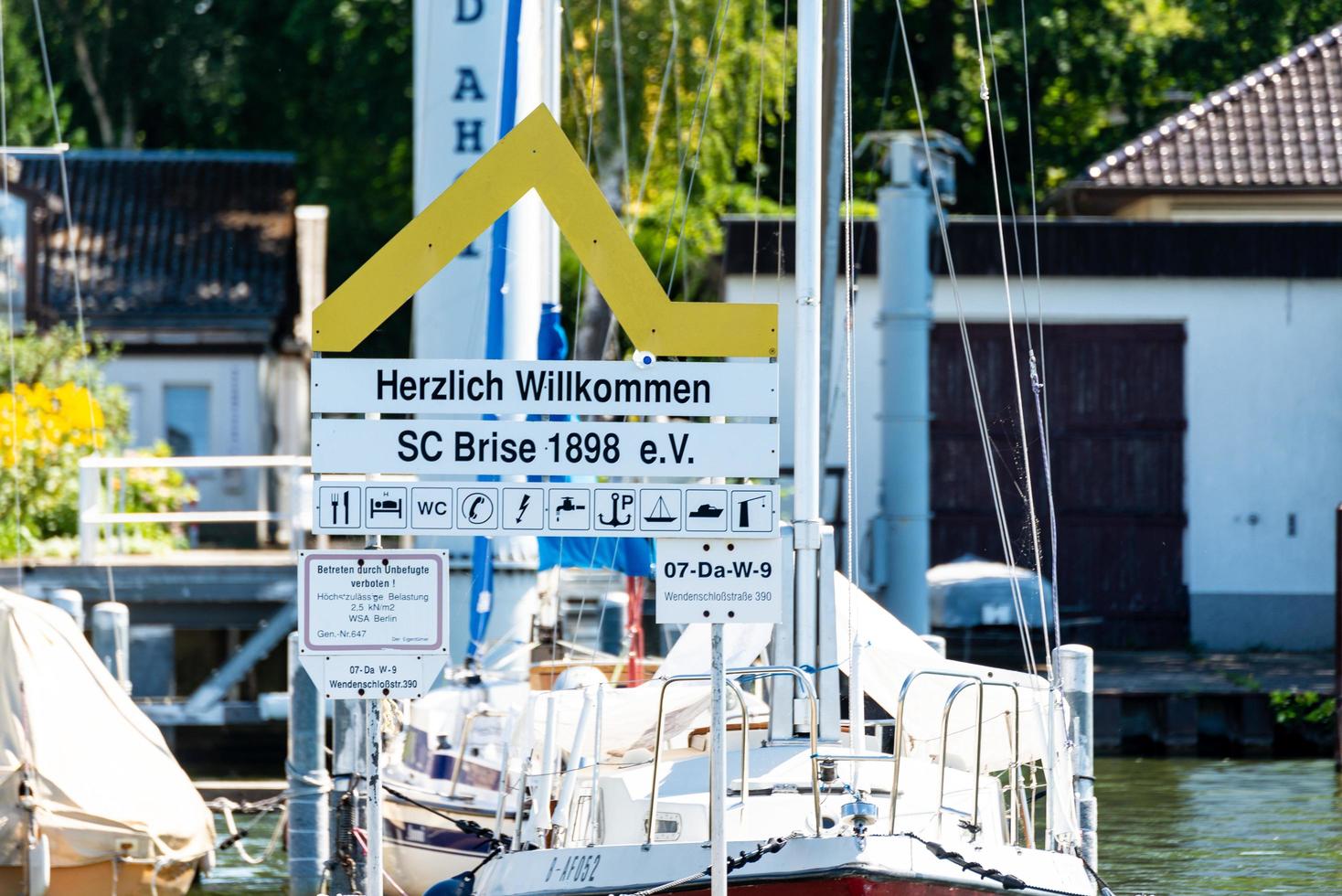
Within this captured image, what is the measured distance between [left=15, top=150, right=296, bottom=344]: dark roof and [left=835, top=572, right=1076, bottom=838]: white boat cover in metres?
21.5

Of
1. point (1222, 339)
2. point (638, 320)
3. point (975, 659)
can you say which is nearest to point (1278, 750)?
point (975, 659)

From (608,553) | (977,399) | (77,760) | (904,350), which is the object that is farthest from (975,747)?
(904,350)

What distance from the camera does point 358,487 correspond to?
23.8ft

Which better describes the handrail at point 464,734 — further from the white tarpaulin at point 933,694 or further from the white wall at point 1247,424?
the white wall at point 1247,424

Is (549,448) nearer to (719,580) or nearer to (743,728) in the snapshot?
(719,580)

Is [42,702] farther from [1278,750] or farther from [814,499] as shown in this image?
[1278,750]

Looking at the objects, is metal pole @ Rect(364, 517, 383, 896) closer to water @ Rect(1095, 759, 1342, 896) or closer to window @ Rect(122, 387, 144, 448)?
water @ Rect(1095, 759, 1342, 896)

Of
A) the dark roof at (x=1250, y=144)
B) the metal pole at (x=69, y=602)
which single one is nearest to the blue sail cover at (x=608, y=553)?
the metal pole at (x=69, y=602)

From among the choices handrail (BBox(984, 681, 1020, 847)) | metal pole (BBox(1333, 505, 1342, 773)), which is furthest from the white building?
handrail (BBox(984, 681, 1020, 847))

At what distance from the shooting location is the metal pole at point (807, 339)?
386 inches

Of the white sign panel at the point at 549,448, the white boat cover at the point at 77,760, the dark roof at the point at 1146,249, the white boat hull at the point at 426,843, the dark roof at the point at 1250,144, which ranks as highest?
the dark roof at the point at 1250,144

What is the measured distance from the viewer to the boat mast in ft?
32.1

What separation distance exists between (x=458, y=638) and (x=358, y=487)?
869 centimetres

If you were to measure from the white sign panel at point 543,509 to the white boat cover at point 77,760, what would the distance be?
520 cm
